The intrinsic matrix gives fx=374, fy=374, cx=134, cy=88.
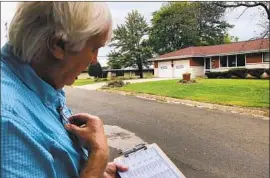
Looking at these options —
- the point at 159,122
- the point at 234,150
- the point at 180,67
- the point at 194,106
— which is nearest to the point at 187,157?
the point at 234,150

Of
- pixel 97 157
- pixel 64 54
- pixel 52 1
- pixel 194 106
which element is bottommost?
pixel 194 106

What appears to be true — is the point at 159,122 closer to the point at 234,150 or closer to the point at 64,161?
the point at 234,150

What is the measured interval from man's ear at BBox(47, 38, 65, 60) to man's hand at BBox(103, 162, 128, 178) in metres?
0.56

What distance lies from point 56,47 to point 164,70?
43.7 m

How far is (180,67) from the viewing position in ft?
137

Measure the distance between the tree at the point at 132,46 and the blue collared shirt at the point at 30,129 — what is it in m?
45.4

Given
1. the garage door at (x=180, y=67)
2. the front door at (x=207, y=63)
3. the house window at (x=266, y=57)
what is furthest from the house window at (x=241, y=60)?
the garage door at (x=180, y=67)

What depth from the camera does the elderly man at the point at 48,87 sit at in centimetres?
91

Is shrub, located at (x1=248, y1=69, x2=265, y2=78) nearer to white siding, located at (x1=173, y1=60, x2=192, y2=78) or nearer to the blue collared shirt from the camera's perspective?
white siding, located at (x1=173, y1=60, x2=192, y2=78)

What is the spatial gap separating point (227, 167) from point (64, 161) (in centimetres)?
508

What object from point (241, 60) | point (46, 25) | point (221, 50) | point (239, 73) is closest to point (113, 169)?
point (46, 25)

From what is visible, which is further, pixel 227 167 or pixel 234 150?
pixel 234 150

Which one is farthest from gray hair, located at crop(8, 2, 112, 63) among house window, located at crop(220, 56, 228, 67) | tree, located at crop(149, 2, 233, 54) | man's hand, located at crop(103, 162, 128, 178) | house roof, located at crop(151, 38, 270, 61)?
tree, located at crop(149, 2, 233, 54)

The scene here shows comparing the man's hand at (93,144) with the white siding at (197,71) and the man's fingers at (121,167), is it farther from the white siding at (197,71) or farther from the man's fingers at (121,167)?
the white siding at (197,71)
